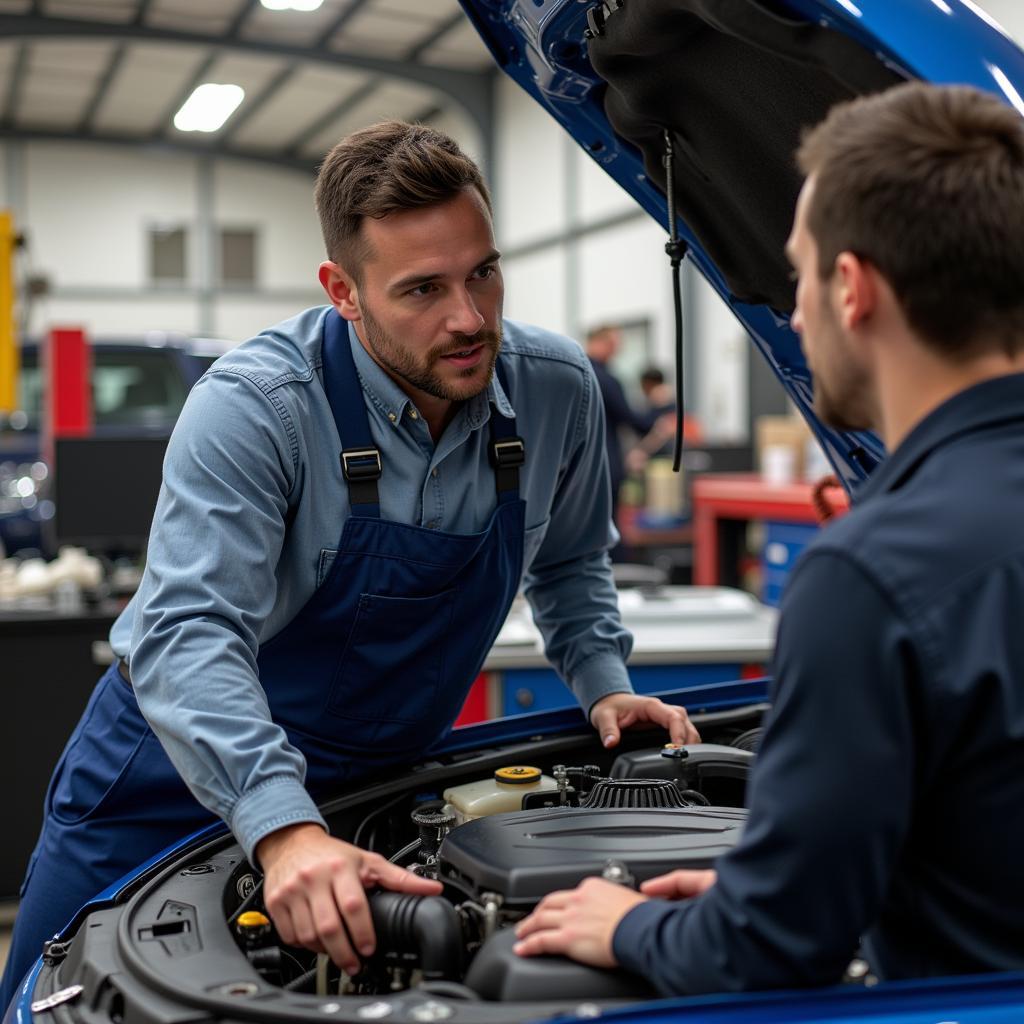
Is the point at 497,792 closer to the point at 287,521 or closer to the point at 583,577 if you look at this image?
the point at 287,521

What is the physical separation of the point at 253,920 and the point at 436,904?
0.66 ft

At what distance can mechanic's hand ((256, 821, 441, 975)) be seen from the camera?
112 centimetres

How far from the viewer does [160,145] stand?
1465 cm

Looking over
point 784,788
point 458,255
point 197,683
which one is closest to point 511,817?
point 197,683

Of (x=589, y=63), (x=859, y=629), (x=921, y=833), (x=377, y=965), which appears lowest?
(x=377, y=965)

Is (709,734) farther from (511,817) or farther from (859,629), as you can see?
(859,629)

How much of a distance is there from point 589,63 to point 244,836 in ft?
3.27

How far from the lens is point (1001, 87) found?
995 millimetres

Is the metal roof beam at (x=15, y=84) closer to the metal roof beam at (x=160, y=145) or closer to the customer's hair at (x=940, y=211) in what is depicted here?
the metal roof beam at (x=160, y=145)

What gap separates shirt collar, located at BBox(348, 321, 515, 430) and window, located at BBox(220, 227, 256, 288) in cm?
1425

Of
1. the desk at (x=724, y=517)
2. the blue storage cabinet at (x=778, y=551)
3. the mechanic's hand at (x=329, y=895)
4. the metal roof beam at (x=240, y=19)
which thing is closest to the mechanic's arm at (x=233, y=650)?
the mechanic's hand at (x=329, y=895)

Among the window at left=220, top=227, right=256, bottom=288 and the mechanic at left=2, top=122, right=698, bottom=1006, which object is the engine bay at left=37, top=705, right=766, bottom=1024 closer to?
the mechanic at left=2, top=122, right=698, bottom=1006

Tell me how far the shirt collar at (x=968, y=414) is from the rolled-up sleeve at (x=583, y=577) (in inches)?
40.3

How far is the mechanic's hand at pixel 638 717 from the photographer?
5.69 ft
